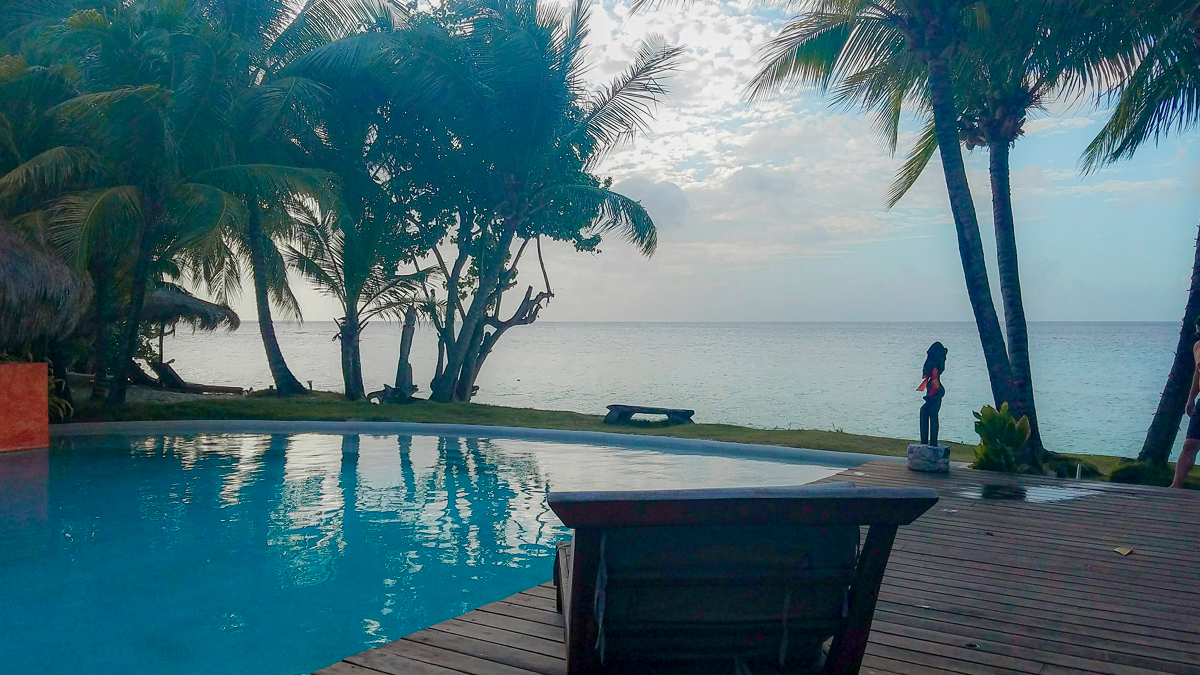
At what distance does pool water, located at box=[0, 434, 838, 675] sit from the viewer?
15.2 feet

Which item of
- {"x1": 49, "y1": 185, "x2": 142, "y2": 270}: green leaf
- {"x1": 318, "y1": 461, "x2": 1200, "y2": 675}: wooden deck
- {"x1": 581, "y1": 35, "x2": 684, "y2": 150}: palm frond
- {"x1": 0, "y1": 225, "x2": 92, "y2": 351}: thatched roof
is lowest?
{"x1": 318, "y1": 461, "x2": 1200, "y2": 675}: wooden deck

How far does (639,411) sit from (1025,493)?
22.9 ft

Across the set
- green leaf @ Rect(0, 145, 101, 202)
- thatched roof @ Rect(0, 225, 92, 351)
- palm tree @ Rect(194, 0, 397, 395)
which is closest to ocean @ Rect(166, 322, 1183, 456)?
palm tree @ Rect(194, 0, 397, 395)

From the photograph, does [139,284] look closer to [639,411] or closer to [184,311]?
[184,311]

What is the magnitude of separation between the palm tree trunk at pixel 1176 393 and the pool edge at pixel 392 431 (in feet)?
14.6

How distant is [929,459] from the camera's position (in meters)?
7.25

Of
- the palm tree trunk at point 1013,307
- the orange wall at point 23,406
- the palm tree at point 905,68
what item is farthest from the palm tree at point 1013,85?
the orange wall at point 23,406

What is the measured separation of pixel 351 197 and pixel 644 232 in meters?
5.67

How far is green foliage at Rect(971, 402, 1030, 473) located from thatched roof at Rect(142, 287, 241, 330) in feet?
52.1

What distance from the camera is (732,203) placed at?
26.0 meters

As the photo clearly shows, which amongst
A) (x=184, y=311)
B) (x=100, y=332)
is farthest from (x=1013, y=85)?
(x=184, y=311)

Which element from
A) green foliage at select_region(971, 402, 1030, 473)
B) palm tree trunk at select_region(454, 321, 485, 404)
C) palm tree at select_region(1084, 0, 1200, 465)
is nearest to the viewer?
green foliage at select_region(971, 402, 1030, 473)

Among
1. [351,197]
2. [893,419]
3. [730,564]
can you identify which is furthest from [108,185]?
[893,419]

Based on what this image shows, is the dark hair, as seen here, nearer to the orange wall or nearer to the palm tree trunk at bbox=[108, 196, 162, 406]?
the orange wall
